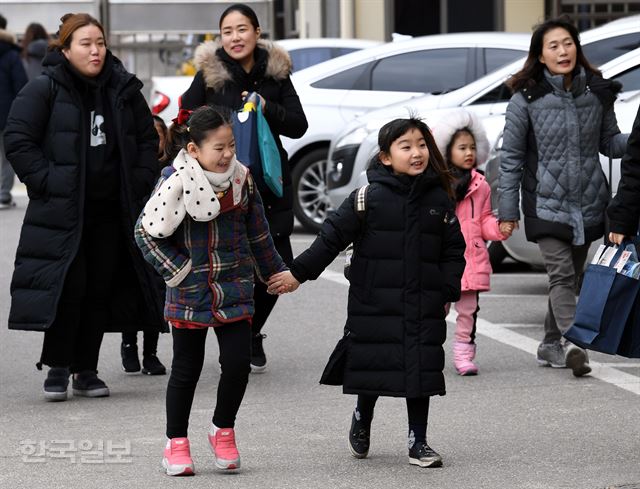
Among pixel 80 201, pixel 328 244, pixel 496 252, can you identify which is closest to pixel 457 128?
pixel 80 201

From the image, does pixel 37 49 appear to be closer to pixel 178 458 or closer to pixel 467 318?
pixel 467 318

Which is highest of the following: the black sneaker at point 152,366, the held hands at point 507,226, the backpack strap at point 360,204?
the backpack strap at point 360,204

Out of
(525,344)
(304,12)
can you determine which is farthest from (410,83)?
(304,12)

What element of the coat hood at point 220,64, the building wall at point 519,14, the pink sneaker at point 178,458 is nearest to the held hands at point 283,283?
the pink sneaker at point 178,458

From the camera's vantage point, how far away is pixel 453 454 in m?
6.81

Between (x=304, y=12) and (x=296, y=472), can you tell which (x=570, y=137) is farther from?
(x=304, y=12)

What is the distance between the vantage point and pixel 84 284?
8031 millimetres

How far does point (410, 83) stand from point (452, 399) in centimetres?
807

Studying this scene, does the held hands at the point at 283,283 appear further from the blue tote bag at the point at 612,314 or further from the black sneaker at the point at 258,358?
the black sneaker at the point at 258,358

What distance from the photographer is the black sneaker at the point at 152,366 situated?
29.0ft

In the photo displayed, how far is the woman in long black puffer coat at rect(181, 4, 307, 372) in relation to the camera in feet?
27.8

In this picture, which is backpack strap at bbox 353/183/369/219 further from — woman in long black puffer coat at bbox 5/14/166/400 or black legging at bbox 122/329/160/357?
black legging at bbox 122/329/160/357

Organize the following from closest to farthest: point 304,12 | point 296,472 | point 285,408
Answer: point 296,472, point 285,408, point 304,12

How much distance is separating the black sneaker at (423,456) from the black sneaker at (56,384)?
2193mm
